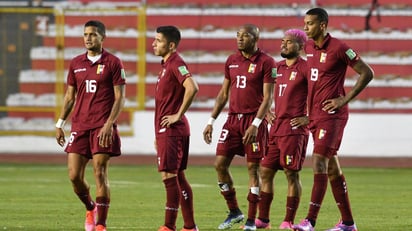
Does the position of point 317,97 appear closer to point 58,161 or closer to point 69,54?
point 58,161

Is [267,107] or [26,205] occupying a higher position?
[267,107]

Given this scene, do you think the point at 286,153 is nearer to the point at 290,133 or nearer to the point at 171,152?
the point at 290,133

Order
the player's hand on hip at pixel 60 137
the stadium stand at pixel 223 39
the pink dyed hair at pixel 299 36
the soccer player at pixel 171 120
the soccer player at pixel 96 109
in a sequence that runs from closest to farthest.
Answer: the soccer player at pixel 171 120 → the soccer player at pixel 96 109 → the player's hand on hip at pixel 60 137 → the pink dyed hair at pixel 299 36 → the stadium stand at pixel 223 39

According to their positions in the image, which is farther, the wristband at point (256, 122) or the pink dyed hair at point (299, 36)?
the pink dyed hair at point (299, 36)

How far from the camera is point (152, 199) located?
17.3m

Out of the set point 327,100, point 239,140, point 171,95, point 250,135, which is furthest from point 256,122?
point 171,95

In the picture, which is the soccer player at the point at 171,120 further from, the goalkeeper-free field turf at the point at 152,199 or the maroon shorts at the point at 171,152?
the goalkeeper-free field turf at the point at 152,199

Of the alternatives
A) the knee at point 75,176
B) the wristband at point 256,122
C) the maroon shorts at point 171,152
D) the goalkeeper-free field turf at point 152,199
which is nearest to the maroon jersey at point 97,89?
the knee at point 75,176

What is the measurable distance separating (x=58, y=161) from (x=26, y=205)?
11.6 m

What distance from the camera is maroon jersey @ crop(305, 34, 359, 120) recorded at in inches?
475

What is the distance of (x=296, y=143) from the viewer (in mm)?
13055

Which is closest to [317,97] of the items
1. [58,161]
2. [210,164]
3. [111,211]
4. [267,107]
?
[267,107]

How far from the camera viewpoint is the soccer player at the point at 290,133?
13.0 m

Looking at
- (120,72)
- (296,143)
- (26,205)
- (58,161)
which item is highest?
(120,72)
